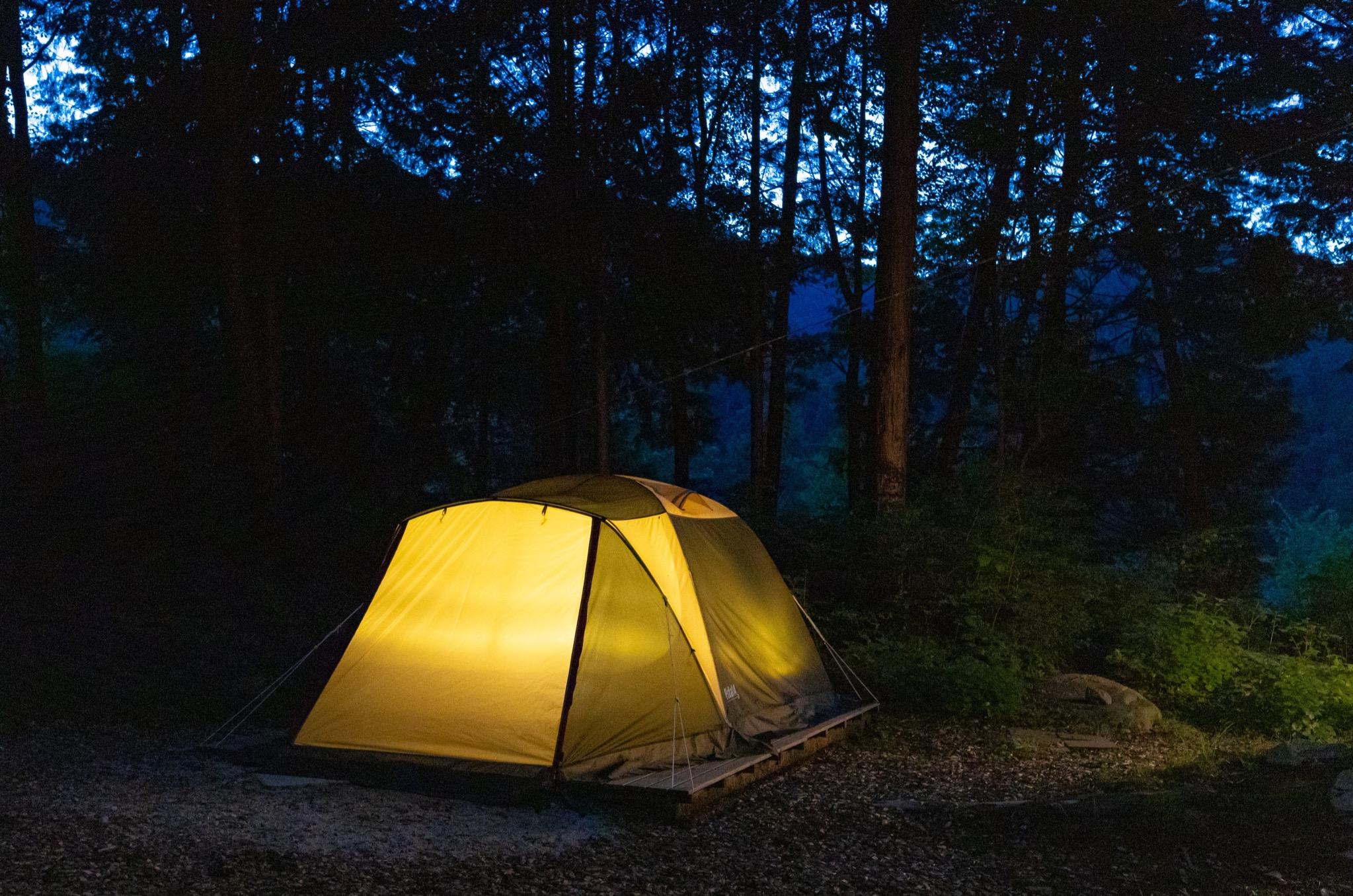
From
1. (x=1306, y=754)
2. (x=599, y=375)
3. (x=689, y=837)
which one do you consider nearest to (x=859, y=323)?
(x=599, y=375)

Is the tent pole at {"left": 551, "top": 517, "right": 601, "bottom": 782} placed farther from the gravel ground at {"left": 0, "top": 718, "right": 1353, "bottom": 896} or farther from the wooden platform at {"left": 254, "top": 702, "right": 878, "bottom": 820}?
the gravel ground at {"left": 0, "top": 718, "right": 1353, "bottom": 896}

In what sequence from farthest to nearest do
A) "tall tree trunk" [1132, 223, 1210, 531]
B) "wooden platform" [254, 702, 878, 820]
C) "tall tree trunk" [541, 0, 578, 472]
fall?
"tall tree trunk" [1132, 223, 1210, 531] < "tall tree trunk" [541, 0, 578, 472] < "wooden platform" [254, 702, 878, 820]

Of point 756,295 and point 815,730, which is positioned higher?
point 756,295

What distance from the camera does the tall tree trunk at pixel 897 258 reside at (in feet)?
38.3

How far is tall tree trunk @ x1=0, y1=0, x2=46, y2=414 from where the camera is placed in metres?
14.8

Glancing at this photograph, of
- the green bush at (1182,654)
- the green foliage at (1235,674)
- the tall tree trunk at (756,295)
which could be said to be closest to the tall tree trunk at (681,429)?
the tall tree trunk at (756,295)

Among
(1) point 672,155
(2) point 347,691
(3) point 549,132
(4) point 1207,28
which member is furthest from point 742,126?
(2) point 347,691

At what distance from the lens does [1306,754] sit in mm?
7191

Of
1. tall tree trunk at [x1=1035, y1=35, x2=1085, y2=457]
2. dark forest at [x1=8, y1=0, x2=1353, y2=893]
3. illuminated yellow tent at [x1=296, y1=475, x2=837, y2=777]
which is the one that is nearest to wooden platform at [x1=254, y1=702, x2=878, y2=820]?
illuminated yellow tent at [x1=296, y1=475, x2=837, y2=777]

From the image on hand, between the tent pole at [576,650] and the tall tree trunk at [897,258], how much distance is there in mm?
5369

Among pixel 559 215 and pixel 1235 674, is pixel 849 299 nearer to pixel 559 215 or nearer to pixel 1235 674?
pixel 559 215

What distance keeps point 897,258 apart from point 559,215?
6.10 m

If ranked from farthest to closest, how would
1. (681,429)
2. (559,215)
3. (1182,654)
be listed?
1. (681,429)
2. (559,215)
3. (1182,654)

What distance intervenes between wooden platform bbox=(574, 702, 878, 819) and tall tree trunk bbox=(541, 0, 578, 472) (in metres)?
9.14
